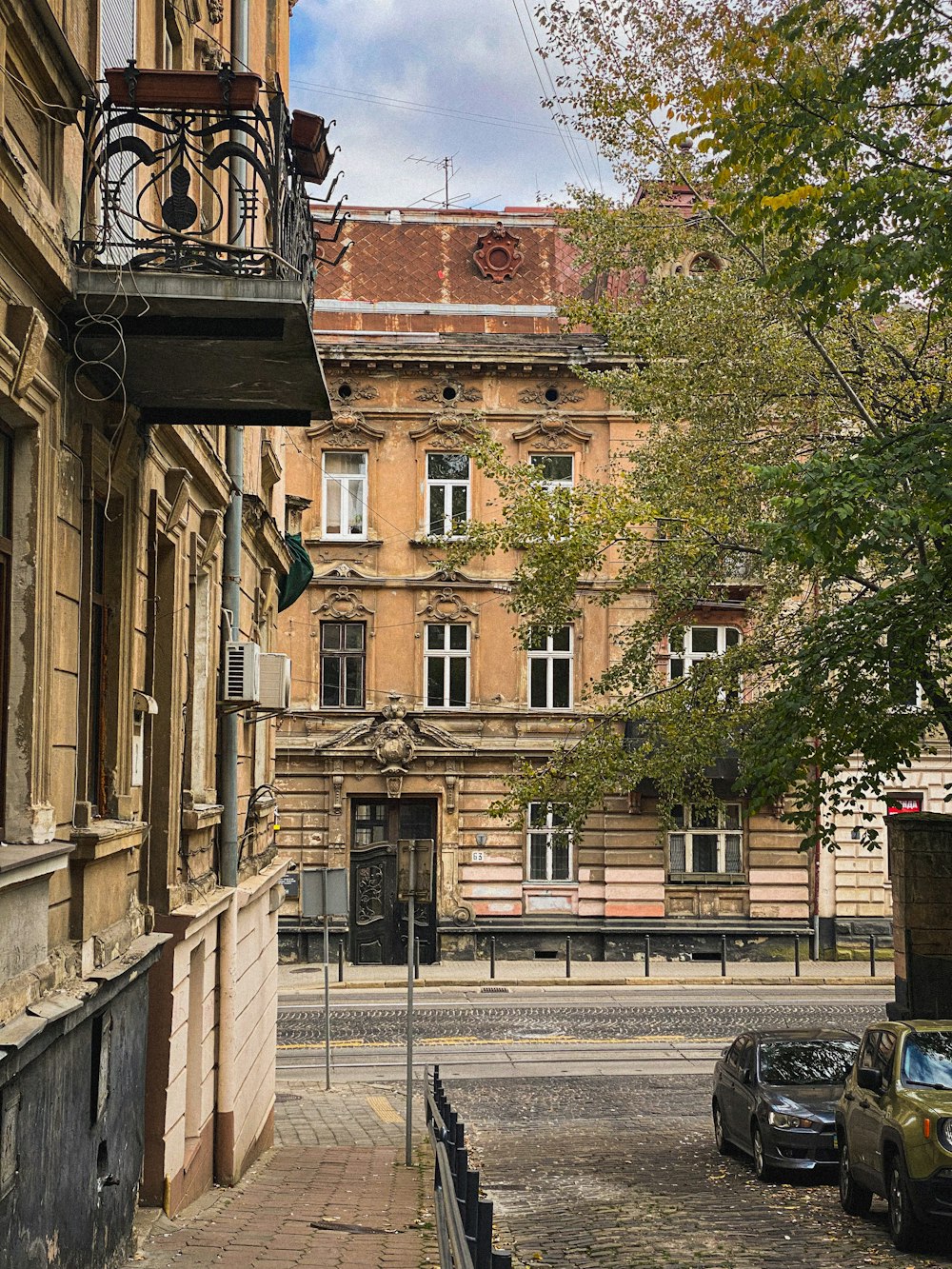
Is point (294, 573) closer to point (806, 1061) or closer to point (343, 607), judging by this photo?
point (806, 1061)

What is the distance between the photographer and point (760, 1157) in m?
16.0

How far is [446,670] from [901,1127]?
23.3 meters

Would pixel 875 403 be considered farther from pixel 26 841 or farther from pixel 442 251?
pixel 442 251

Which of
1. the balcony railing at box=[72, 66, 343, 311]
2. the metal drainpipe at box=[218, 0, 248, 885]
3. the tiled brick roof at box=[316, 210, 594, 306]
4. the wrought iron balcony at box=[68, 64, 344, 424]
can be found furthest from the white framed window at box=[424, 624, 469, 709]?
the balcony railing at box=[72, 66, 343, 311]

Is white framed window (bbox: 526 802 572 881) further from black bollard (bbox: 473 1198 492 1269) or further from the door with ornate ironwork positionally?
black bollard (bbox: 473 1198 492 1269)

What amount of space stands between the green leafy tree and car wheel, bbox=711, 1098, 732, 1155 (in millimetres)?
3430

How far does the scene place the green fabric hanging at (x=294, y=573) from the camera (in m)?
22.3

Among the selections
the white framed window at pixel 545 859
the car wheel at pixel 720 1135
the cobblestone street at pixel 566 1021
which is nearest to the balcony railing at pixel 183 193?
the car wheel at pixel 720 1135

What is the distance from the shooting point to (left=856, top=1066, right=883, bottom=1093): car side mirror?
13094 mm

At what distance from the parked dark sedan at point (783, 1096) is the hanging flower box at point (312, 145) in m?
10.1

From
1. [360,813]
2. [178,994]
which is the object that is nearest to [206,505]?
[178,994]

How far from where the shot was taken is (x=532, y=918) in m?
34.5

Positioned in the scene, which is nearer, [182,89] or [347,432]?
[182,89]

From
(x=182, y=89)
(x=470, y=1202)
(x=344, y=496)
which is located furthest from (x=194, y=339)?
(x=344, y=496)
